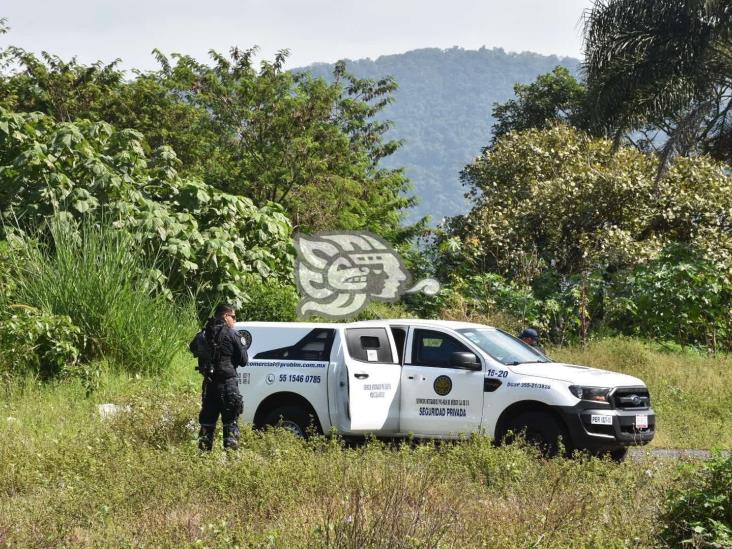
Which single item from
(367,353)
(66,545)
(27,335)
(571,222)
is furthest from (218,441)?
(571,222)

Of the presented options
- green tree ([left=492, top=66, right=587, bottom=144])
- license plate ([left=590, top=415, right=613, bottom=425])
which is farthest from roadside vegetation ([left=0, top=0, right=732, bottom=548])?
green tree ([left=492, top=66, right=587, bottom=144])

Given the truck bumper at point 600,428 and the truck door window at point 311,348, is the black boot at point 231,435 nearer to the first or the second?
the truck door window at point 311,348

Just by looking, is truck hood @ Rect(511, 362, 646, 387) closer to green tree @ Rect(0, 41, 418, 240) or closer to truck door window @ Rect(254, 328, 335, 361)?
truck door window @ Rect(254, 328, 335, 361)

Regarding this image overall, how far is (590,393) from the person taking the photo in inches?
476

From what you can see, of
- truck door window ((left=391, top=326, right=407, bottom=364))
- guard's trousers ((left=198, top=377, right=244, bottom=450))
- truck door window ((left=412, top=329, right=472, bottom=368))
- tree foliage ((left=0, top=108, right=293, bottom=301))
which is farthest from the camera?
tree foliage ((left=0, top=108, right=293, bottom=301))

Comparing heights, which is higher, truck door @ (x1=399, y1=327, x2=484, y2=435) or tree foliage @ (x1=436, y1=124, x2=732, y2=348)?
tree foliage @ (x1=436, y1=124, x2=732, y2=348)

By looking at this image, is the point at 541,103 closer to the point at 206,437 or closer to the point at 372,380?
the point at 372,380

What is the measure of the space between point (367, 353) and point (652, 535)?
6333mm

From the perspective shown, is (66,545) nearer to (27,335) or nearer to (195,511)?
(195,511)

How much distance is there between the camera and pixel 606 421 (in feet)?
39.4

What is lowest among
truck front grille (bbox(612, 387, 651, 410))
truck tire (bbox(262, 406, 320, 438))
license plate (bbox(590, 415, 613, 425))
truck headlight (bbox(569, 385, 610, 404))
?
truck tire (bbox(262, 406, 320, 438))

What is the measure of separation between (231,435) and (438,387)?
106 inches

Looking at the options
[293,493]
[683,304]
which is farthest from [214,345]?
[683,304]

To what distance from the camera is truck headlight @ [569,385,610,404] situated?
1206cm
